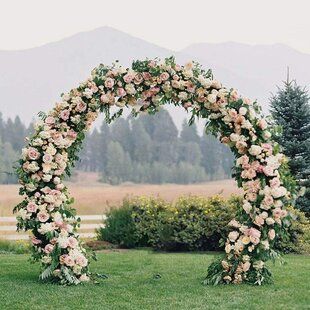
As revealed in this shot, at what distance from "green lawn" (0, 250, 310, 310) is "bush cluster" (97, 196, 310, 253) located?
3.91 meters

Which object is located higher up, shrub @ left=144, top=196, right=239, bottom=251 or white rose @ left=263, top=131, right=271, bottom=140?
white rose @ left=263, top=131, right=271, bottom=140

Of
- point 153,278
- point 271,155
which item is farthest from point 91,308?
point 271,155

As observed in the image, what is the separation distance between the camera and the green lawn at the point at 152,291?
8320mm

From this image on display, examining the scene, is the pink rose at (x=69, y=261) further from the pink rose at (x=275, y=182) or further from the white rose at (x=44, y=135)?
the pink rose at (x=275, y=182)

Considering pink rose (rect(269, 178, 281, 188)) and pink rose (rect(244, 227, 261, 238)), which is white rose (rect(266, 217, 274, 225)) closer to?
pink rose (rect(244, 227, 261, 238))

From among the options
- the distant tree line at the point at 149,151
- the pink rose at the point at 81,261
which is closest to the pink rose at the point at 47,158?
the pink rose at the point at 81,261

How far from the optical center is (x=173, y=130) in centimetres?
4466

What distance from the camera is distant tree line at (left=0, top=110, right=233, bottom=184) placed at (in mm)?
41938

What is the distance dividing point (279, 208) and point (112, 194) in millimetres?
15080

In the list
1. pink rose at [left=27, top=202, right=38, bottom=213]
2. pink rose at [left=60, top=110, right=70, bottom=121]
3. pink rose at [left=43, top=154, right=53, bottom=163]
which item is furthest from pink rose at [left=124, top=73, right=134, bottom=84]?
pink rose at [left=27, top=202, right=38, bottom=213]

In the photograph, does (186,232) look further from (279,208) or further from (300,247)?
(279,208)

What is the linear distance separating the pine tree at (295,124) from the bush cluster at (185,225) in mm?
2565

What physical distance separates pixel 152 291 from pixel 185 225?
6.66m

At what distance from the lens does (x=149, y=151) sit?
43188 mm
